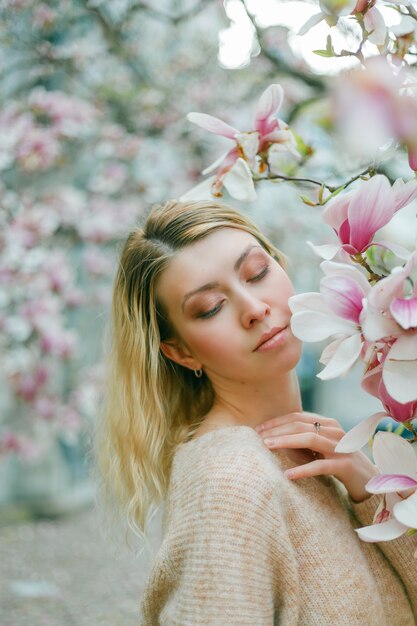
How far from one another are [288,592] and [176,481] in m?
0.23

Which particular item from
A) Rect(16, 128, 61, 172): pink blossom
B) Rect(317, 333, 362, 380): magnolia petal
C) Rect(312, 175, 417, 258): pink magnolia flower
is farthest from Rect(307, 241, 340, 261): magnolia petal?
Rect(16, 128, 61, 172): pink blossom

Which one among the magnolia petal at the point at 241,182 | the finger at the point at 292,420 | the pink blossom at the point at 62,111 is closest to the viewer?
the magnolia petal at the point at 241,182

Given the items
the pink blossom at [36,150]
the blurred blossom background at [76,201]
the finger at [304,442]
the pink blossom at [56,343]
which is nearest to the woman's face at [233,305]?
the finger at [304,442]

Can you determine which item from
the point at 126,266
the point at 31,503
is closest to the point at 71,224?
the point at 31,503

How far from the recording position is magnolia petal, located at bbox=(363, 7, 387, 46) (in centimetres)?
81

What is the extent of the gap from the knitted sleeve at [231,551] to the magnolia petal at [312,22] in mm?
596

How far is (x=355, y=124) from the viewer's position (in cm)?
52

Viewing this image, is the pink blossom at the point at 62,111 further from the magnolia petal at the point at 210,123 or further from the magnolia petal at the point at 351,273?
the magnolia petal at the point at 351,273

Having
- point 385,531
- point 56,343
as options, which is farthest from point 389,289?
point 56,343

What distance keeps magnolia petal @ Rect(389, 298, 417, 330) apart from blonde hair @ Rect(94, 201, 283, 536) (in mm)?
670

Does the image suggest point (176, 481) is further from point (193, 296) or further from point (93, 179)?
point (93, 179)

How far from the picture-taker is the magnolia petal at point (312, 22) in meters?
0.82

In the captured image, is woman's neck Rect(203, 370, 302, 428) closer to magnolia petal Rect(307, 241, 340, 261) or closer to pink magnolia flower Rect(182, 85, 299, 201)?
pink magnolia flower Rect(182, 85, 299, 201)

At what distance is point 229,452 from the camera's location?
117 centimetres
